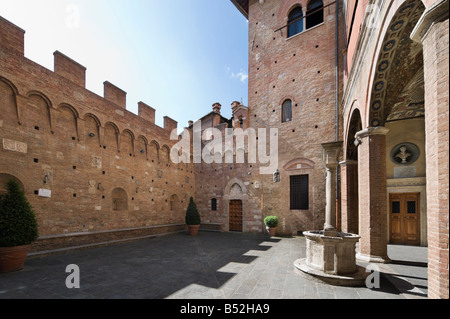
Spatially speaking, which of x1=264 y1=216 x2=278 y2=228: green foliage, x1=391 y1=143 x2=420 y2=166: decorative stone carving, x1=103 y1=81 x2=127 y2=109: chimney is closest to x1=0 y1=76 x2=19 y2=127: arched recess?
x1=103 y1=81 x2=127 y2=109: chimney

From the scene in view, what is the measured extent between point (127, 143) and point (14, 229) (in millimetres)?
6366

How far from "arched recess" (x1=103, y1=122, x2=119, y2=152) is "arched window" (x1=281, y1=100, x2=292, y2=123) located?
361 inches

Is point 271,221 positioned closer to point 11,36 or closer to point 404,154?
point 404,154

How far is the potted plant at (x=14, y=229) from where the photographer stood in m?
5.73

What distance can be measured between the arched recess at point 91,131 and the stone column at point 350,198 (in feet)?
35.7

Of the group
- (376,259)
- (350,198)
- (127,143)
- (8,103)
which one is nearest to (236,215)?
(350,198)

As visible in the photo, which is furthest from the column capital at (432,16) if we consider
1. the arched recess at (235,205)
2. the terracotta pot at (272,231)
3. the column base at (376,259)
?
the arched recess at (235,205)

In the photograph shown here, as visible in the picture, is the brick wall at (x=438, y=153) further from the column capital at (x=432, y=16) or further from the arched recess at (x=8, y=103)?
the arched recess at (x=8, y=103)

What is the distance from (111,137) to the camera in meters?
10.8

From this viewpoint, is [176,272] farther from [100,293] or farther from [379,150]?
[379,150]

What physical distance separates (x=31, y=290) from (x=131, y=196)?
696 cm

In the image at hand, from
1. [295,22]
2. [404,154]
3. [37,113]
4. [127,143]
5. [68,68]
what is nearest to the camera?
[37,113]

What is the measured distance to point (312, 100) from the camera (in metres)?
12.3
